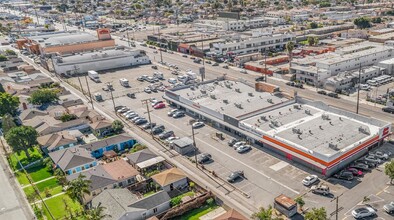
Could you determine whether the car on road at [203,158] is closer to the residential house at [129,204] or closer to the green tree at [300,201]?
the residential house at [129,204]

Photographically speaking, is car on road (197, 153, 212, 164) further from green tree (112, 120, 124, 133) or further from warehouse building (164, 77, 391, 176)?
green tree (112, 120, 124, 133)

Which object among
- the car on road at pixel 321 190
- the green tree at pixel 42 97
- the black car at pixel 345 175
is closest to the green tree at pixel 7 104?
the green tree at pixel 42 97

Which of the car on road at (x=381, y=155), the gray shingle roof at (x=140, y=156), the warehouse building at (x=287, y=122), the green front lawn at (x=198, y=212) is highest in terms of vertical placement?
the warehouse building at (x=287, y=122)

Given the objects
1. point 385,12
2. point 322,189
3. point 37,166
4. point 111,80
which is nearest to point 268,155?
point 322,189

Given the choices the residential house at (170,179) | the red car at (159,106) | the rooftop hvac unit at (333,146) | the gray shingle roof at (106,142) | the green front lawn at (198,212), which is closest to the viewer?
the green front lawn at (198,212)

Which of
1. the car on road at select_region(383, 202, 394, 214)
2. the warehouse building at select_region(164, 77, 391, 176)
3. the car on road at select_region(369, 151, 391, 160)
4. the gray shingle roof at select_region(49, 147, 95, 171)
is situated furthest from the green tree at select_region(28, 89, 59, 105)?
the car on road at select_region(383, 202, 394, 214)

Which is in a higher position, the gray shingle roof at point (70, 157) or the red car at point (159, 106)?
the gray shingle roof at point (70, 157)

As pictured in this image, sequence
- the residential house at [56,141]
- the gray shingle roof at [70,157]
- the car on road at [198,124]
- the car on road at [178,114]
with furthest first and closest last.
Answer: the car on road at [178,114], the car on road at [198,124], the residential house at [56,141], the gray shingle roof at [70,157]

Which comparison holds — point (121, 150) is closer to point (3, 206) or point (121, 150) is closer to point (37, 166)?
point (37, 166)

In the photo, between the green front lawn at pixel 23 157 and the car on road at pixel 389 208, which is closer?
the car on road at pixel 389 208
